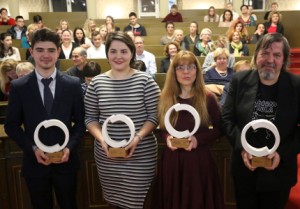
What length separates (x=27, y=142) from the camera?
1834 mm

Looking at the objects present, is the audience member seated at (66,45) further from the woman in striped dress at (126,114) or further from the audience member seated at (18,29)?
the woman in striped dress at (126,114)

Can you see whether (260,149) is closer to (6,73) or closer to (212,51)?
(6,73)

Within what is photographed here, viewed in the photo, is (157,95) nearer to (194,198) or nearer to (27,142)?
(194,198)

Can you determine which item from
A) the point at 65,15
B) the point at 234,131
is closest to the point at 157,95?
the point at 234,131

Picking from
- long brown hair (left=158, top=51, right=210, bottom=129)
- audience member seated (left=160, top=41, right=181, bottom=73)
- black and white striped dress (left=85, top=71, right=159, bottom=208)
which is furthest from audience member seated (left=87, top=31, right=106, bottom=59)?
long brown hair (left=158, top=51, right=210, bottom=129)

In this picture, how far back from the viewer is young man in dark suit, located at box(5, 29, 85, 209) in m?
1.82

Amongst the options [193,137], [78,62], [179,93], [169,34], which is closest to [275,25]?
[169,34]

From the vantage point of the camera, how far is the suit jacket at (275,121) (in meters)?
1.70

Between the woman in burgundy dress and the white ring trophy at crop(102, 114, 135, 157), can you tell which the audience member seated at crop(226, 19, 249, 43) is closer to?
the woman in burgundy dress

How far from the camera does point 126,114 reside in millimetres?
1873

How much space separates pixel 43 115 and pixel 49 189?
413mm

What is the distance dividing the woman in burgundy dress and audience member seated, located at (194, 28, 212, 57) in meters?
3.76

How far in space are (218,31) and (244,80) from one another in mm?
5880

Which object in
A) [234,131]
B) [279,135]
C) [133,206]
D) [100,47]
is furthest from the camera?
[100,47]
